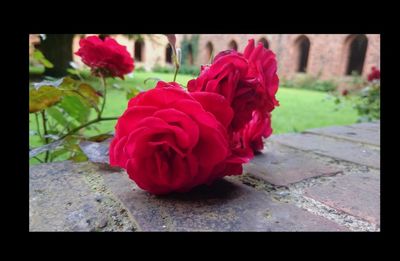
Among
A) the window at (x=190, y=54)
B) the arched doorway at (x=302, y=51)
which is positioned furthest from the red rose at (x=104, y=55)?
the window at (x=190, y=54)

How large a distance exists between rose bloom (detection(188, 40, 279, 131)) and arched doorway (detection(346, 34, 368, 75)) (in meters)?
14.2

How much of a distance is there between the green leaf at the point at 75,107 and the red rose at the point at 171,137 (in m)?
0.54

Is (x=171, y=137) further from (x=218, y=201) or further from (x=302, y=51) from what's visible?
(x=302, y=51)

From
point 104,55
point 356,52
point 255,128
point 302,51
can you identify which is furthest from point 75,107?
point 302,51

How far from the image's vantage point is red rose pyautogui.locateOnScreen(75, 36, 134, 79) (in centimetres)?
104

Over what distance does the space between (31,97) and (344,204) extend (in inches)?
29.6

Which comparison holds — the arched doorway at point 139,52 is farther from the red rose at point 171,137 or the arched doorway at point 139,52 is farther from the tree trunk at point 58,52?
the red rose at point 171,137

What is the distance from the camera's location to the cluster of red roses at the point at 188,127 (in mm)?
521

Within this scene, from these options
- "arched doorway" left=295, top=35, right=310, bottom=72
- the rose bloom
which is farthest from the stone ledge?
"arched doorway" left=295, top=35, right=310, bottom=72

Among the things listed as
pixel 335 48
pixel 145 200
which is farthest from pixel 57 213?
pixel 335 48

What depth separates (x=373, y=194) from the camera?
704 mm

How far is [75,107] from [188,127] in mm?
669

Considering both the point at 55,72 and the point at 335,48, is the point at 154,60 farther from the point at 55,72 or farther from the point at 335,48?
the point at 55,72
